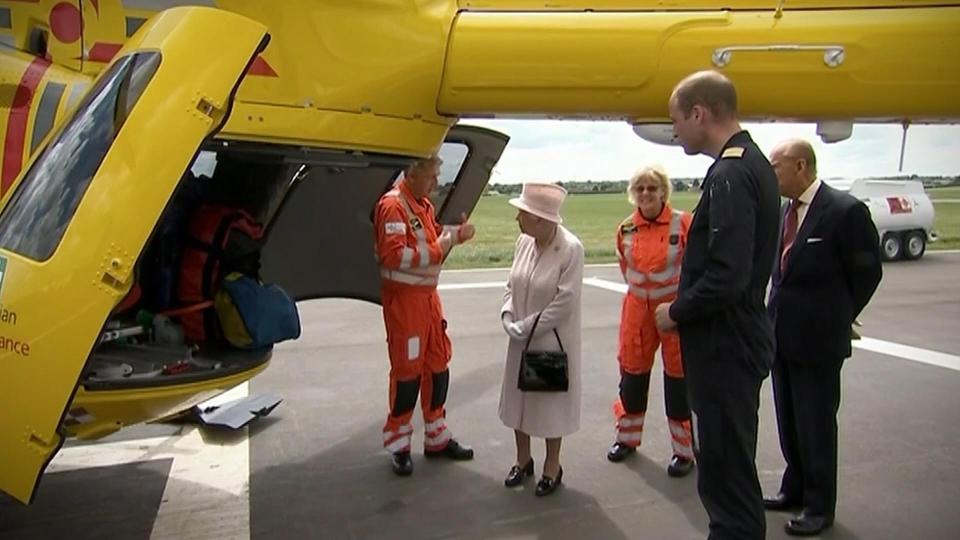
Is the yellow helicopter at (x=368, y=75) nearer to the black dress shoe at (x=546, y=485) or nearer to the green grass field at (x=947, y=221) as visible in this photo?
the black dress shoe at (x=546, y=485)

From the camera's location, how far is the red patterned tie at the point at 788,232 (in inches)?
144

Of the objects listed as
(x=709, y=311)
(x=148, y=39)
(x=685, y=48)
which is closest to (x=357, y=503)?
(x=709, y=311)

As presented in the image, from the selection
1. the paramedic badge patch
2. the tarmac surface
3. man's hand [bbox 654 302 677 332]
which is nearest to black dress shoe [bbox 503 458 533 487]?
the tarmac surface

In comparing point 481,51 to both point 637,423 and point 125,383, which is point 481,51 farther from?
point 637,423

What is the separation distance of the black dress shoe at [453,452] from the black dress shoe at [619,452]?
0.85 meters

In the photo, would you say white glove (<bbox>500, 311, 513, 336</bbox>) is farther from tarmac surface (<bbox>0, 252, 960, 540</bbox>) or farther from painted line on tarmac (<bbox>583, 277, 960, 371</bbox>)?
painted line on tarmac (<bbox>583, 277, 960, 371</bbox>)

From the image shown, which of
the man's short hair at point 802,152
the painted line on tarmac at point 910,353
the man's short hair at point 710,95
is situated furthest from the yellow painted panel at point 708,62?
the painted line on tarmac at point 910,353

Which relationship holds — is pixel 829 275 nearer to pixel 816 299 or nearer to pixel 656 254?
pixel 816 299

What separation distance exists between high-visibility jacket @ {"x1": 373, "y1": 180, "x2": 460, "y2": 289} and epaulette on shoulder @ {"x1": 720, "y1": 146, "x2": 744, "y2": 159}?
1.89 metres

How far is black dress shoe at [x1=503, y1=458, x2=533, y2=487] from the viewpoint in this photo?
13.6 feet

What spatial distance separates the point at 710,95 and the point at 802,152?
3.63ft

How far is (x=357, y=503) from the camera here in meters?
3.94

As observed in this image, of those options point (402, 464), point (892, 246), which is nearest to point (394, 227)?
point (402, 464)

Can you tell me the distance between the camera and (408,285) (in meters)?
4.20
